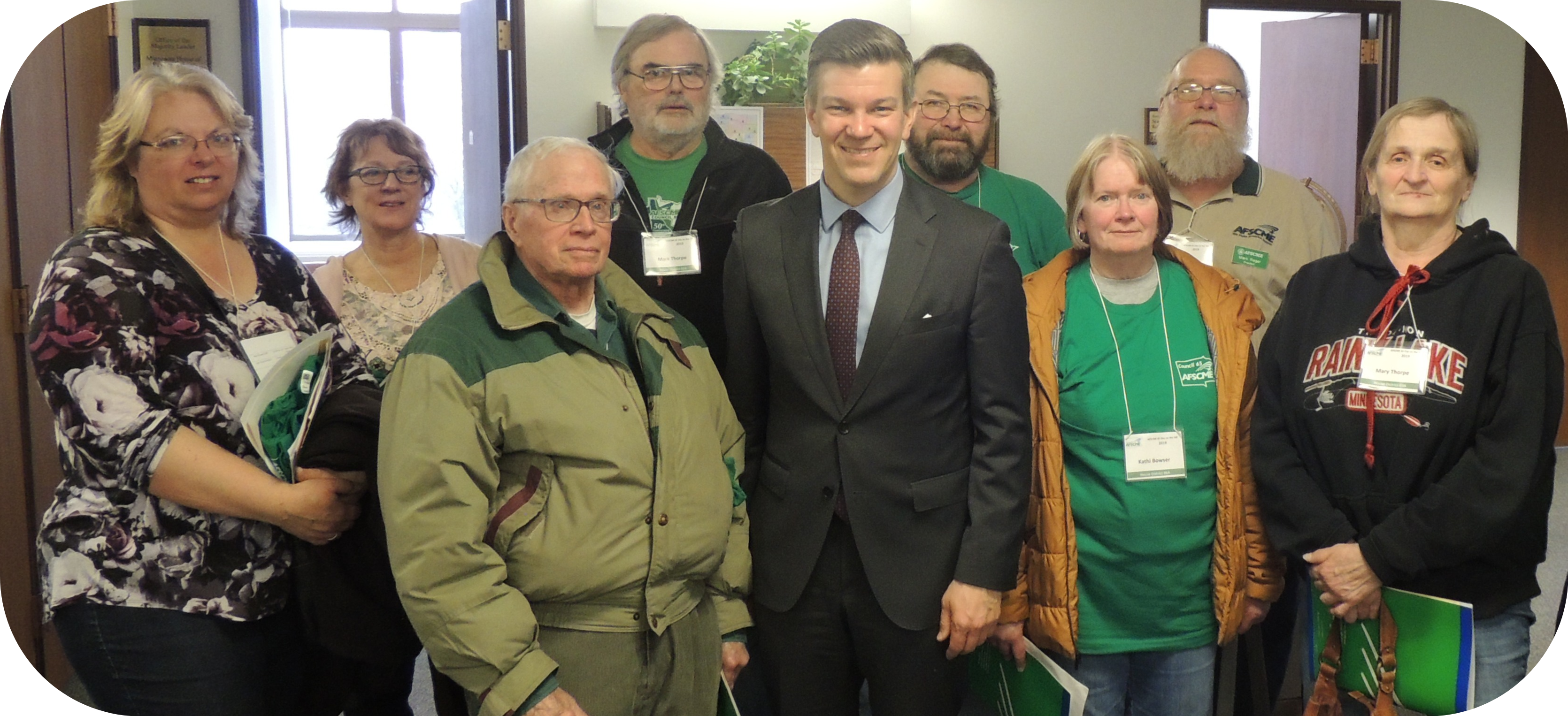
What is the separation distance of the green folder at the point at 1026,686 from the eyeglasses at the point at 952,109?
4.36ft

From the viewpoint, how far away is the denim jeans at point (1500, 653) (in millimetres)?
1995

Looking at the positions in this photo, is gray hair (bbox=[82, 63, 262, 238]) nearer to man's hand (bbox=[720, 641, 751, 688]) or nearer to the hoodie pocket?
the hoodie pocket

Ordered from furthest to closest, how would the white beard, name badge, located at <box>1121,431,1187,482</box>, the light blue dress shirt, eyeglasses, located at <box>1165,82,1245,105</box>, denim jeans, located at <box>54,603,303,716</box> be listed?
eyeglasses, located at <box>1165,82,1245,105</box> < the white beard < name badge, located at <box>1121,431,1187,482</box> < the light blue dress shirt < denim jeans, located at <box>54,603,303,716</box>

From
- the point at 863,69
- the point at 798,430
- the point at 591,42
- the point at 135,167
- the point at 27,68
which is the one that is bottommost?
the point at 798,430

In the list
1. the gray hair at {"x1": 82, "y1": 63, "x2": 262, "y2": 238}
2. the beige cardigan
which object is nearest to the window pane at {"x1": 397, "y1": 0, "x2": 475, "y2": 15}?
the beige cardigan

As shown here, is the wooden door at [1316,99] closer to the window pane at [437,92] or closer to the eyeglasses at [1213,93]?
the eyeglasses at [1213,93]

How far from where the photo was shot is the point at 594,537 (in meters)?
1.76

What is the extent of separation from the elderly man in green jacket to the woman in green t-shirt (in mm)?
621

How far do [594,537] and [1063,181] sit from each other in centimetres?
504

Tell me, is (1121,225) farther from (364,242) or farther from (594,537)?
(364,242)

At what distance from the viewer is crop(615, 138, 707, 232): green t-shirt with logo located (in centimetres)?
276

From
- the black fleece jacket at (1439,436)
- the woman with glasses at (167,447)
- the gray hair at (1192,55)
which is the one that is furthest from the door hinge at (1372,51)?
the woman with glasses at (167,447)

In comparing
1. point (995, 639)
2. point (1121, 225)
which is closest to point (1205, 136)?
point (1121, 225)

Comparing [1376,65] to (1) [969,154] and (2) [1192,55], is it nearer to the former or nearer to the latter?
(2) [1192,55]
